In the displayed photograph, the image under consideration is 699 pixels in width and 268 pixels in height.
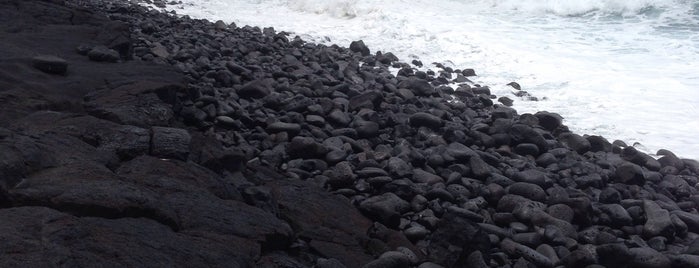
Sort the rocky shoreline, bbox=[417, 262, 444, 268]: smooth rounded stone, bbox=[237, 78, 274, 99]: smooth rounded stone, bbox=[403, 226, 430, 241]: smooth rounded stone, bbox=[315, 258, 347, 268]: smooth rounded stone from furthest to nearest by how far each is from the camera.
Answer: bbox=[237, 78, 274, 99]: smooth rounded stone, bbox=[403, 226, 430, 241]: smooth rounded stone, bbox=[417, 262, 444, 268]: smooth rounded stone, bbox=[315, 258, 347, 268]: smooth rounded stone, the rocky shoreline

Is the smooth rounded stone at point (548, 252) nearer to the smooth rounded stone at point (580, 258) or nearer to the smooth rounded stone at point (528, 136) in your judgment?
the smooth rounded stone at point (580, 258)

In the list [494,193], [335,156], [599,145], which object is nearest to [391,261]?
[494,193]

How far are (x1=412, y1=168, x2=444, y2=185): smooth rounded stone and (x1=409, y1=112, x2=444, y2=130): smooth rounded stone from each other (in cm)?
111

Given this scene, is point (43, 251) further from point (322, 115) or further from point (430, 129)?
point (430, 129)

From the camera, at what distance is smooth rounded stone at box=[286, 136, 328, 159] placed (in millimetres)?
4859

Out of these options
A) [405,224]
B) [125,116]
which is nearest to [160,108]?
[125,116]

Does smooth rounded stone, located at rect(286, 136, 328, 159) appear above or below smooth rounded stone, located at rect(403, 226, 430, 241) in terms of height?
above

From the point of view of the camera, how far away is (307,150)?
4859 mm

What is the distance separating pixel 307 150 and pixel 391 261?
1.67 m

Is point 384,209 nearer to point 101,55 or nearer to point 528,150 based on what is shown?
point 528,150

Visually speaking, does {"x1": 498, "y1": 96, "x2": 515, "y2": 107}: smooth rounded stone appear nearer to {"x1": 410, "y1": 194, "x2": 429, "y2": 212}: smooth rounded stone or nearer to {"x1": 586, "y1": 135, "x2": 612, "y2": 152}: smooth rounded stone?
{"x1": 586, "y1": 135, "x2": 612, "y2": 152}: smooth rounded stone

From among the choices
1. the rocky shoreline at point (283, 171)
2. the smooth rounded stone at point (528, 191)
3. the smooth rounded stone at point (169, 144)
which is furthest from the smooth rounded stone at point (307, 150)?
the smooth rounded stone at point (528, 191)

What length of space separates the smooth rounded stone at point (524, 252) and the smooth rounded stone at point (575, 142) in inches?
86.1

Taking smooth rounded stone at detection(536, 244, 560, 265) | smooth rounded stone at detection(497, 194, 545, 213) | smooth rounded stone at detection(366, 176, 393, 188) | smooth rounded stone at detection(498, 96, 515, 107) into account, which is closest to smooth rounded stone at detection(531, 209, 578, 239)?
smooth rounded stone at detection(497, 194, 545, 213)
